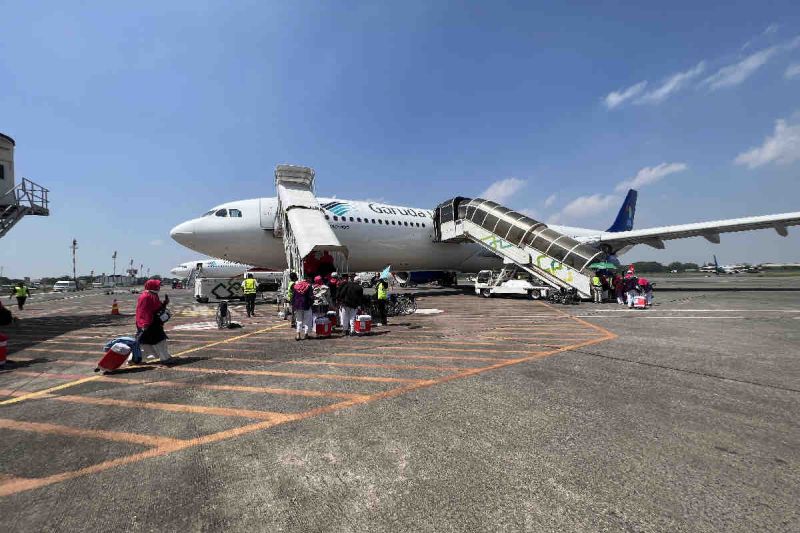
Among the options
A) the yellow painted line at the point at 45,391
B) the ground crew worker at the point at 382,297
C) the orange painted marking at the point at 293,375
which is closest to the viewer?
the yellow painted line at the point at 45,391

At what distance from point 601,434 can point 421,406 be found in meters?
1.90

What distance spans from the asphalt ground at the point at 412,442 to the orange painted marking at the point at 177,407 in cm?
4

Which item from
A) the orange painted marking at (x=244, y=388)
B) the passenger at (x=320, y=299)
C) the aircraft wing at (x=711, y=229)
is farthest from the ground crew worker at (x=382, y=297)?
the aircraft wing at (x=711, y=229)

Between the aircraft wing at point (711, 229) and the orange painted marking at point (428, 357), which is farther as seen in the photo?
the aircraft wing at point (711, 229)

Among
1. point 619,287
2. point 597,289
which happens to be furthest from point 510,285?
point 619,287

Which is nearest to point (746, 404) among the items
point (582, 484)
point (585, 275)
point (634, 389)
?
point (634, 389)

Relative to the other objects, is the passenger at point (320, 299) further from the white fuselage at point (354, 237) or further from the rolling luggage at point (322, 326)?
the white fuselage at point (354, 237)

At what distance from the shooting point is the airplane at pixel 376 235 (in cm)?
1725

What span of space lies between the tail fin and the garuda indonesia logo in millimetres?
29531

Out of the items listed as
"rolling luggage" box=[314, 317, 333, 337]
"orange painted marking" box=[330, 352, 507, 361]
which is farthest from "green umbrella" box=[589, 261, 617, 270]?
"rolling luggage" box=[314, 317, 333, 337]

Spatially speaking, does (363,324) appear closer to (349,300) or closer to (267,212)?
(349,300)

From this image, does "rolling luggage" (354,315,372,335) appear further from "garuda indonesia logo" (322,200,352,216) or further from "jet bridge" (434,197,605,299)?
"jet bridge" (434,197,605,299)

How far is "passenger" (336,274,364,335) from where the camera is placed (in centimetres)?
980

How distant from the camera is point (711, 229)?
74.1 feet
